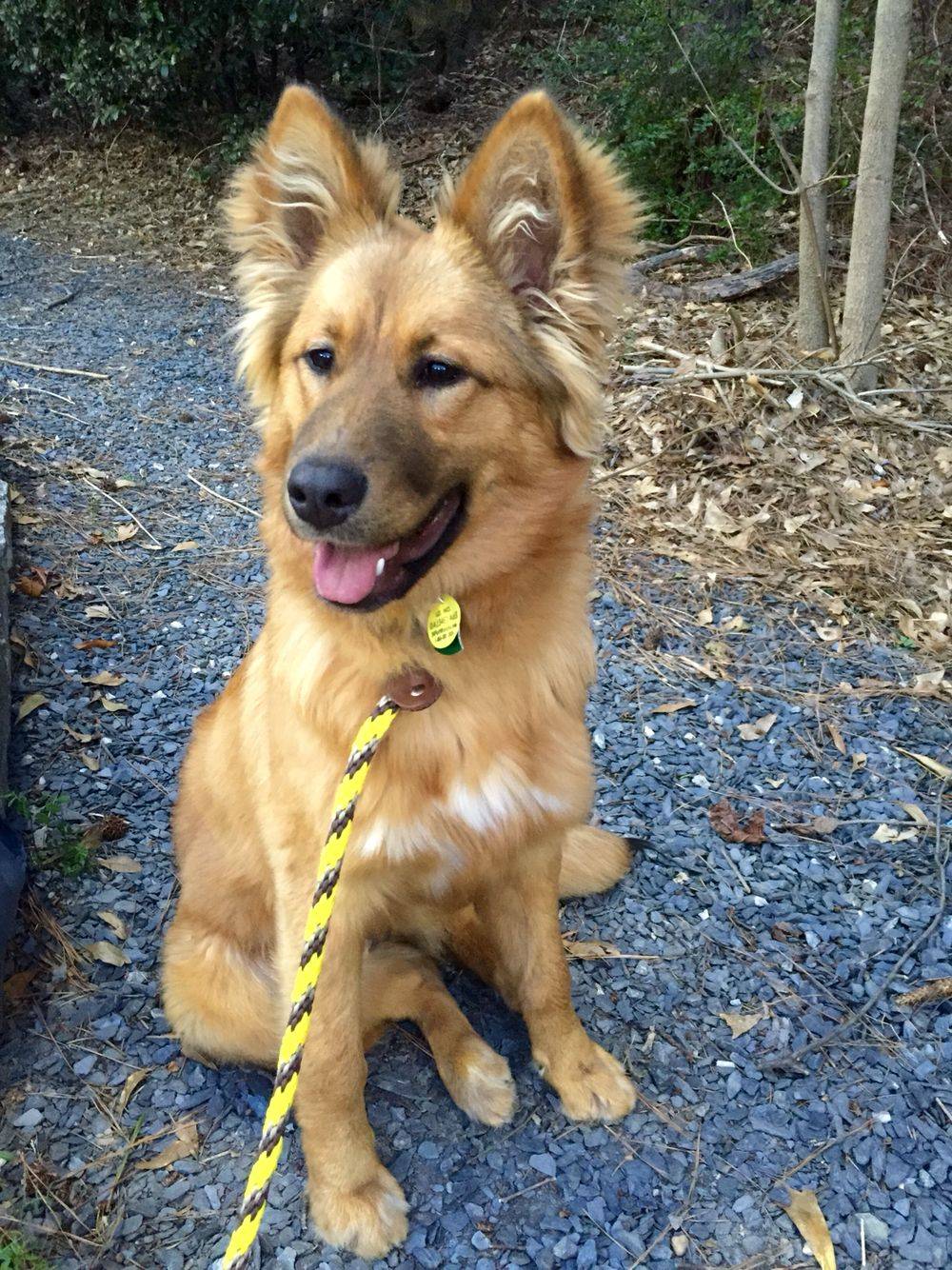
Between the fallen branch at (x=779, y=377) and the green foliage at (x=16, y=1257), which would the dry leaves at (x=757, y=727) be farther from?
the green foliage at (x=16, y=1257)

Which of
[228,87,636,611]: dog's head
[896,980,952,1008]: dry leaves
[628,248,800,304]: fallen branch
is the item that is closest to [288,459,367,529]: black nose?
[228,87,636,611]: dog's head

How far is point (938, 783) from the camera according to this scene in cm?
384

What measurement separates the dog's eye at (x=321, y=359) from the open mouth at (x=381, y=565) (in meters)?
0.50

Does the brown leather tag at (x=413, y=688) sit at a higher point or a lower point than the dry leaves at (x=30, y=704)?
higher

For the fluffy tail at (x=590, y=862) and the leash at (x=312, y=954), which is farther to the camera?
the fluffy tail at (x=590, y=862)

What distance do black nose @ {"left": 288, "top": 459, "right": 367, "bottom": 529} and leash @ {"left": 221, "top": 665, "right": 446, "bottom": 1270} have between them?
1.51 feet

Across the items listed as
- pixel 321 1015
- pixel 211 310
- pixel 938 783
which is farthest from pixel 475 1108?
pixel 211 310

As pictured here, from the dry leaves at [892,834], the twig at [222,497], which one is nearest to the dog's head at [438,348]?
the dry leaves at [892,834]

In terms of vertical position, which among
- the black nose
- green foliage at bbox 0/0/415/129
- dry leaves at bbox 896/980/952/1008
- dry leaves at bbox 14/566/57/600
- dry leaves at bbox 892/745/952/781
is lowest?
dry leaves at bbox 896/980/952/1008

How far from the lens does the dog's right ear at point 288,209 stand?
2.50 m

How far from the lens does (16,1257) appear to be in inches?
86.9

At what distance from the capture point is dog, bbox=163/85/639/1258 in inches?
89.8

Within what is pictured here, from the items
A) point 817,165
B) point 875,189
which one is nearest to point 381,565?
point 875,189

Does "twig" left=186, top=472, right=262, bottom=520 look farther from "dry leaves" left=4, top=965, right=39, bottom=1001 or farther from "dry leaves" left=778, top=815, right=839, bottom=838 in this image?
"dry leaves" left=778, top=815, right=839, bottom=838
